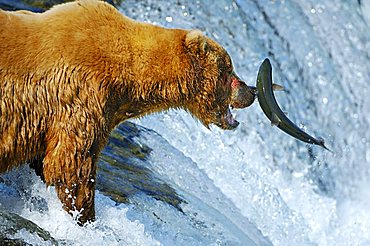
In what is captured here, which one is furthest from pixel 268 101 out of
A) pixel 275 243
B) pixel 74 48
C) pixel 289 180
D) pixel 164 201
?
pixel 289 180

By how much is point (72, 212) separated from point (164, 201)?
1.62 meters

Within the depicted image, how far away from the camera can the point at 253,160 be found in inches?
427

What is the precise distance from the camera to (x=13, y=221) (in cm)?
557

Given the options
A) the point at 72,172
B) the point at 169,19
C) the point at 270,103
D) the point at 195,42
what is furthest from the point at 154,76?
the point at 169,19

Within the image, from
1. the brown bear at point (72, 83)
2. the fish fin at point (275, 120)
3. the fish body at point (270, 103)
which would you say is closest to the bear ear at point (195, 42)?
the brown bear at point (72, 83)

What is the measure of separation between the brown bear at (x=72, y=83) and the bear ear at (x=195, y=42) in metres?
0.14

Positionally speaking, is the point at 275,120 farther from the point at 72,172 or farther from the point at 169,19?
the point at 169,19

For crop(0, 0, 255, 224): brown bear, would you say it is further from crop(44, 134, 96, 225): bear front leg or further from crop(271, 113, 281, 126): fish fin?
crop(271, 113, 281, 126): fish fin

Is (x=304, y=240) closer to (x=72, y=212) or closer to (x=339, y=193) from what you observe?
(x=339, y=193)

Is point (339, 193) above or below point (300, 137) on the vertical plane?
below

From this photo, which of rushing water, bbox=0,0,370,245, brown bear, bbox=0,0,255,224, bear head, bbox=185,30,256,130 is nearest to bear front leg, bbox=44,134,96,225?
brown bear, bbox=0,0,255,224

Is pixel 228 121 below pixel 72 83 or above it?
below

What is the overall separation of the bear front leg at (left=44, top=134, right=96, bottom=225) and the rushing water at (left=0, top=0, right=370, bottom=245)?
113mm

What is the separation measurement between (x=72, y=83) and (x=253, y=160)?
5087mm
